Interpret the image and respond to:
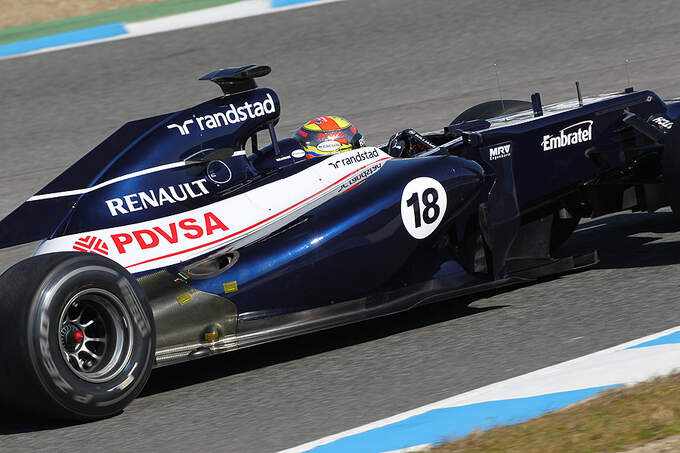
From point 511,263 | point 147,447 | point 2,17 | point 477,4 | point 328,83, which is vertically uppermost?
point 2,17

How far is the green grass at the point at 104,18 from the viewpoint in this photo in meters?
13.4

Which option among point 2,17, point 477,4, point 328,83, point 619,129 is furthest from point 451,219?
point 2,17

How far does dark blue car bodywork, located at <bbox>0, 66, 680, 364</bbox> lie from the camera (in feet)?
15.8

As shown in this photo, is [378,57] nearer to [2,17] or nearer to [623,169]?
[2,17]

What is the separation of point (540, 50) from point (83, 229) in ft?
26.3

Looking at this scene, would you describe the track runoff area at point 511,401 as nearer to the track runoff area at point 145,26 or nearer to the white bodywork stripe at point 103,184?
the white bodywork stripe at point 103,184

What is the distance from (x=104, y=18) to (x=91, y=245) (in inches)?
371

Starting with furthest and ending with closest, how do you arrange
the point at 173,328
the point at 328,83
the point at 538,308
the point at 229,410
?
the point at 328,83 → the point at 538,308 → the point at 173,328 → the point at 229,410

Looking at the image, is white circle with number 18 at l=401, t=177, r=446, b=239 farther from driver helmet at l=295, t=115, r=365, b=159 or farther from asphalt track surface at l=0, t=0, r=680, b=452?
driver helmet at l=295, t=115, r=365, b=159

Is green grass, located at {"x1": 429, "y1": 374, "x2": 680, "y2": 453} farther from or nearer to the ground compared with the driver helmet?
nearer to the ground

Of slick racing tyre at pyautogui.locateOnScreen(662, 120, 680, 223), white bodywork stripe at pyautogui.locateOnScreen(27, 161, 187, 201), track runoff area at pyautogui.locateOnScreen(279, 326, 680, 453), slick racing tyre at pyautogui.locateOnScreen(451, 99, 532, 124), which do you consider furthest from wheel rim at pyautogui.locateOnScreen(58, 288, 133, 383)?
slick racing tyre at pyautogui.locateOnScreen(451, 99, 532, 124)

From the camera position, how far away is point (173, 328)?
183 inches

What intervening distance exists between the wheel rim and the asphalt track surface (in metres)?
0.24

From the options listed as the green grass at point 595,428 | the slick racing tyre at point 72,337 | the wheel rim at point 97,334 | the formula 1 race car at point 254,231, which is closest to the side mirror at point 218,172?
the formula 1 race car at point 254,231
